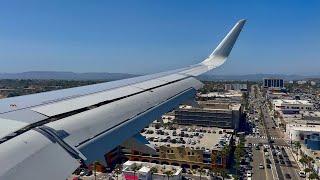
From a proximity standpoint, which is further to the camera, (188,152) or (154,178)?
(188,152)

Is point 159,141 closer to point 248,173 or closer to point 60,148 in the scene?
point 248,173

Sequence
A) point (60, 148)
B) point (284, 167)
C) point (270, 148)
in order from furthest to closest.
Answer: point (270, 148) → point (284, 167) → point (60, 148)

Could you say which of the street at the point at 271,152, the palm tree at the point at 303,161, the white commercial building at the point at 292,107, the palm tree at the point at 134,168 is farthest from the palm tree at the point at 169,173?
the white commercial building at the point at 292,107

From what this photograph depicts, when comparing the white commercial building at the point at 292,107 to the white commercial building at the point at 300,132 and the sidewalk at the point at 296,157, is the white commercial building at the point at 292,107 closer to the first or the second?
the white commercial building at the point at 300,132

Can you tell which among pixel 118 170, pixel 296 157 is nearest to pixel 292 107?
pixel 296 157

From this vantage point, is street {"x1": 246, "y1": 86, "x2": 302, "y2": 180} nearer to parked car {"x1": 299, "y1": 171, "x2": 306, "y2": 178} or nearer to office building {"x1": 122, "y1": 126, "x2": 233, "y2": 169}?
parked car {"x1": 299, "y1": 171, "x2": 306, "y2": 178}

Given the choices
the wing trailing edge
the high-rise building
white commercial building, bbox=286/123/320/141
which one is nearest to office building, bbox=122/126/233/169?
white commercial building, bbox=286/123/320/141

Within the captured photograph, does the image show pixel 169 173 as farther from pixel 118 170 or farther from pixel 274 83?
pixel 274 83

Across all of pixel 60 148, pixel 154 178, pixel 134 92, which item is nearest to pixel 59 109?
pixel 60 148

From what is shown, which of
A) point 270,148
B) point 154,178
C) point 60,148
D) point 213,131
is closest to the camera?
point 60,148
